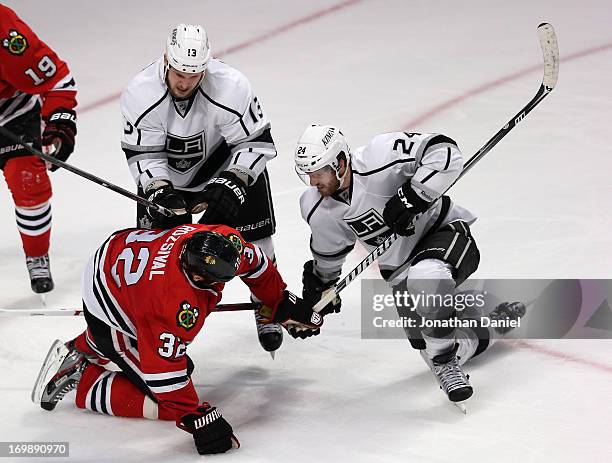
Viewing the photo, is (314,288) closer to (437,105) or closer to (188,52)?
(188,52)

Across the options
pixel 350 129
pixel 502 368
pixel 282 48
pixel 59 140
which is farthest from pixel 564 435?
pixel 282 48

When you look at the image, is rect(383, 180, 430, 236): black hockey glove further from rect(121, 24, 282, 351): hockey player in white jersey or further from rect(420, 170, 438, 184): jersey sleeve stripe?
rect(121, 24, 282, 351): hockey player in white jersey

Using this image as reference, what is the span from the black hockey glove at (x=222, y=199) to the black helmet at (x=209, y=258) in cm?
44

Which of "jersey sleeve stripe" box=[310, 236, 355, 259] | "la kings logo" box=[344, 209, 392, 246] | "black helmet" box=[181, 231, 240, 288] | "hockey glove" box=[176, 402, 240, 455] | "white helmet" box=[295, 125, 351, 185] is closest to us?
"black helmet" box=[181, 231, 240, 288]

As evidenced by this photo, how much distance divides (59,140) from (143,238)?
87 cm

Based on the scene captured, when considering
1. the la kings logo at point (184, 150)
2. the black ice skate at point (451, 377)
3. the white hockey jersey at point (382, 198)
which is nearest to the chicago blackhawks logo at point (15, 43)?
the la kings logo at point (184, 150)

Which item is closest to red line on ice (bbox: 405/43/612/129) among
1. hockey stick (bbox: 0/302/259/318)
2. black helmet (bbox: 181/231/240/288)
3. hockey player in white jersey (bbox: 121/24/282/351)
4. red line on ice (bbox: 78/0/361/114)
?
red line on ice (bbox: 78/0/361/114)

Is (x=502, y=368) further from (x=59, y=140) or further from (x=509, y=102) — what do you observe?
(x=509, y=102)

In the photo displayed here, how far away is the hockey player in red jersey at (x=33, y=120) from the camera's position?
4.07 metres

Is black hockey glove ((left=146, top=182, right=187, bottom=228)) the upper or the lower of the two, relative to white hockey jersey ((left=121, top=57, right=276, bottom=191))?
lower

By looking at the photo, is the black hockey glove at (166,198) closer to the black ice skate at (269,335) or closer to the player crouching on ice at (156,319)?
the player crouching on ice at (156,319)

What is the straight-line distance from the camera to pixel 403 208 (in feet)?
10.9

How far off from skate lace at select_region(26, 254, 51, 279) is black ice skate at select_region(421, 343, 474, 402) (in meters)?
1.73

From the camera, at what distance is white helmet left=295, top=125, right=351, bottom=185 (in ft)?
10.8
